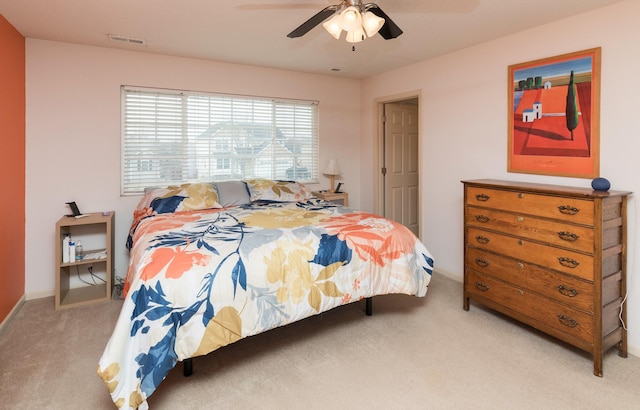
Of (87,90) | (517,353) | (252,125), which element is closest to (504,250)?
(517,353)

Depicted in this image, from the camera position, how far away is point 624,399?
77.5 inches

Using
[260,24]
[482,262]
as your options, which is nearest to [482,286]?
[482,262]

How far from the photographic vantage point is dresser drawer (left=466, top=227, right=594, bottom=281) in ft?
7.50

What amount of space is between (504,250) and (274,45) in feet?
9.14

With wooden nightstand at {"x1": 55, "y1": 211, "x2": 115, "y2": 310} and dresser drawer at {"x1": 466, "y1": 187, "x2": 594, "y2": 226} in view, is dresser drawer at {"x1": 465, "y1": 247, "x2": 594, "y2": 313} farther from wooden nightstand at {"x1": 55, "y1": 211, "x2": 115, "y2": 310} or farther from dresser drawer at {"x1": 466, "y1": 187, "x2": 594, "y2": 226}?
wooden nightstand at {"x1": 55, "y1": 211, "x2": 115, "y2": 310}

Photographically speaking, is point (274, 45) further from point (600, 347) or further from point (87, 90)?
point (600, 347)

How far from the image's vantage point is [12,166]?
301 cm

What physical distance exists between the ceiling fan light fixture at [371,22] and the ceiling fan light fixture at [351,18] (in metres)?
0.05

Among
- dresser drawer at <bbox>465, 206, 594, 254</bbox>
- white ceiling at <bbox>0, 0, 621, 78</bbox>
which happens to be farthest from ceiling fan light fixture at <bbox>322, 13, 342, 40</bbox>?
dresser drawer at <bbox>465, 206, 594, 254</bbox>

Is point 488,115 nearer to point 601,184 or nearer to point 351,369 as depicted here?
point 601,184

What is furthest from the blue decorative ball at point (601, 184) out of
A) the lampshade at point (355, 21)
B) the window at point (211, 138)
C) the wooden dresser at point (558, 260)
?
the window at point (211, 138)

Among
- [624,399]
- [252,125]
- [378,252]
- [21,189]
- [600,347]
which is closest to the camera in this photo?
[624,399]

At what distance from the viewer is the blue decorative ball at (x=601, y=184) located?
237cm

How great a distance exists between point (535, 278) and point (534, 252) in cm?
18
